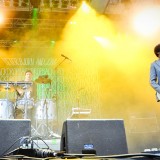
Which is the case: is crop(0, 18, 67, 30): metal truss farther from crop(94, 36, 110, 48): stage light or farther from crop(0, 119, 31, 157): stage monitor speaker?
crop(0, 119, 31, 157): stage monitor speaker

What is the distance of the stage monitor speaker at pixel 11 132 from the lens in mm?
2242

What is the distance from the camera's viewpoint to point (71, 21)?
28.3 ft

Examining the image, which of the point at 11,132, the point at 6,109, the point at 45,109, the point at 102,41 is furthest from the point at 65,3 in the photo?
the point at 11,132

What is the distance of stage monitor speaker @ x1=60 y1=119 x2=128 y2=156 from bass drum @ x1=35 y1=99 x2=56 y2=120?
4.14 metres

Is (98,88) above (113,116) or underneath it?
above

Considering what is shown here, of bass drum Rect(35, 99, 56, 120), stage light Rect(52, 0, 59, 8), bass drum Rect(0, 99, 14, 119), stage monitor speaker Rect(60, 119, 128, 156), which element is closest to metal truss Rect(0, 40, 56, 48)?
stage light Rect(52, 0, 59, 8)

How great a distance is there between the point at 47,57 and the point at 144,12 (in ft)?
12.1

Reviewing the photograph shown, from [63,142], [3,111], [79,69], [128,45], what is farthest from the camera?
[79,69]

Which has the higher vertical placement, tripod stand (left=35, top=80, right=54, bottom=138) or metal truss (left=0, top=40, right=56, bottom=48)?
metal truss (left=0, top=40, right=56, bottom=48)

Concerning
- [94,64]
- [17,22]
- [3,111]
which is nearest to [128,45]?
[94,64]

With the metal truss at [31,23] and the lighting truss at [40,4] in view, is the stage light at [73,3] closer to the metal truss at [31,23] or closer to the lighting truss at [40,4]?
the lighting truss at [40,4]

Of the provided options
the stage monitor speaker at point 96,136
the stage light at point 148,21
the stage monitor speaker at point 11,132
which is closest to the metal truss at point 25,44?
the stage light at point 148,21

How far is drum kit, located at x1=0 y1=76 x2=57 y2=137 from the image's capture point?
618cm

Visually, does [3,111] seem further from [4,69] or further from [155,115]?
[155,115]
